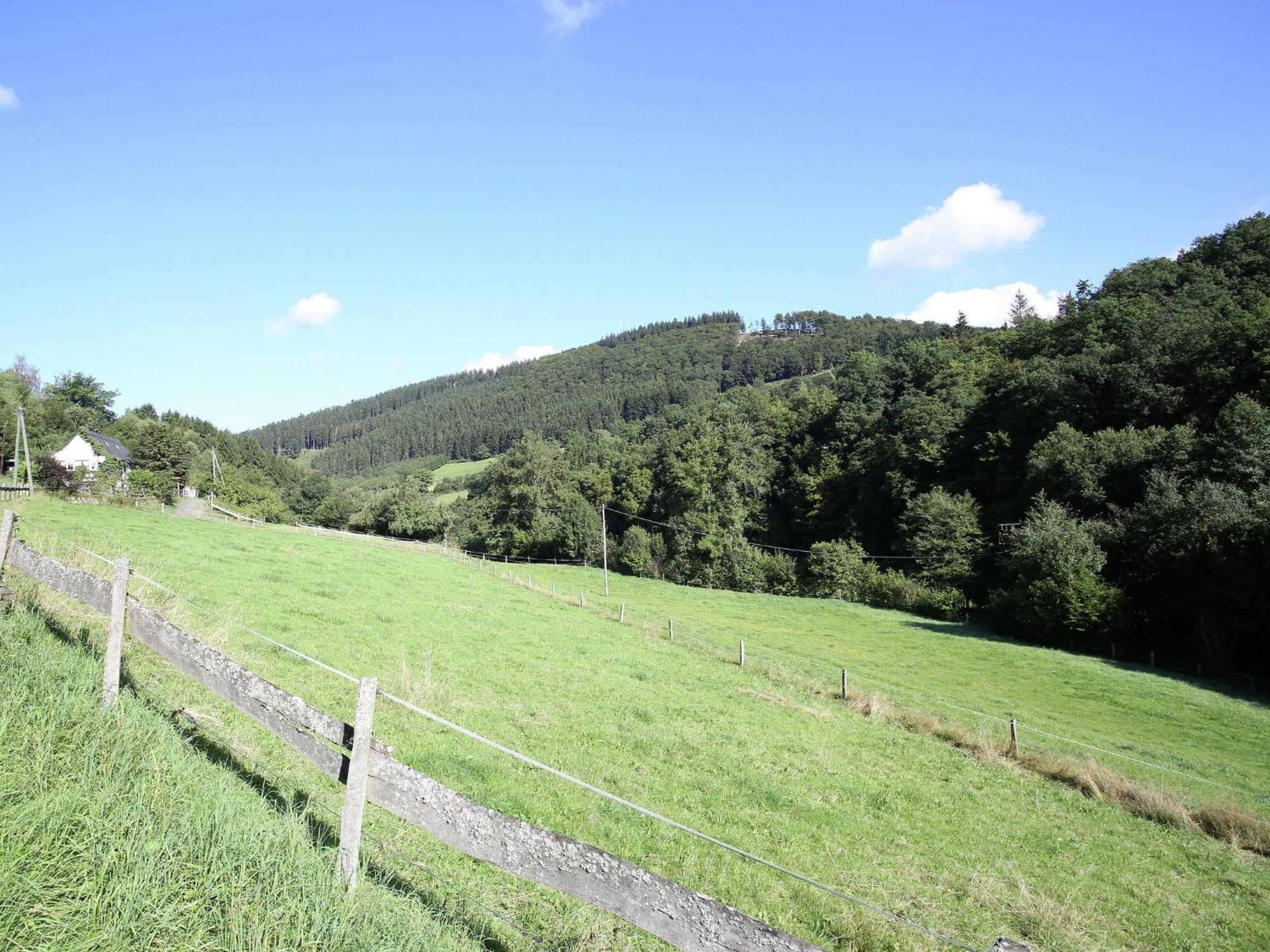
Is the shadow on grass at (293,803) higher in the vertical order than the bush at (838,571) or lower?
higher

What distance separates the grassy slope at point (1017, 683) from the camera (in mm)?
21031

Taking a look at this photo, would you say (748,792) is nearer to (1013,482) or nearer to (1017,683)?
(1017,683)

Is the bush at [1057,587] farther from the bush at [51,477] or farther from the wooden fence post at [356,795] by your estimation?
the bush at [51,477]

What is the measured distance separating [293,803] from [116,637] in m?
2.16

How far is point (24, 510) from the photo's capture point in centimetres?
2455

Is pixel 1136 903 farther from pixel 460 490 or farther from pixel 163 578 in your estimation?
pixel 460 490

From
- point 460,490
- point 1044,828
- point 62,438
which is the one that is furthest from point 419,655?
point 460,490

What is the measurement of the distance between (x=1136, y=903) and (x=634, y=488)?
75743mm

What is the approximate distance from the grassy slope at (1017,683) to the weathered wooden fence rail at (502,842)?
57.5ft

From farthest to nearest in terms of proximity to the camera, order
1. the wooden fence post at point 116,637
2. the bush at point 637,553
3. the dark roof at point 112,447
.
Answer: the dark roof at point 112,447 → the bush at point 637,553 → the wooden fence post at point 116,637

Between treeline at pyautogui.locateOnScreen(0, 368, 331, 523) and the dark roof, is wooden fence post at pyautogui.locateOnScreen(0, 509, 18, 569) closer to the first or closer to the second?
treeline at pyautogui.locateOnScreen(0, 368, 331, 523)

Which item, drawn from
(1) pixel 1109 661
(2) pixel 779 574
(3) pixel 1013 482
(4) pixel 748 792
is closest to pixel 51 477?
(4) pixel 748 792

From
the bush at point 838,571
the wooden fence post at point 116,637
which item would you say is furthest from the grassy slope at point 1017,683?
Answer: the wooden fence post at point 116,637

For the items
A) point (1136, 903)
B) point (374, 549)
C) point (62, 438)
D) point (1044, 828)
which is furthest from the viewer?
point (62, 438)
